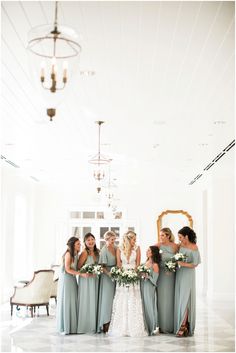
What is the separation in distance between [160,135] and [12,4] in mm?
5825

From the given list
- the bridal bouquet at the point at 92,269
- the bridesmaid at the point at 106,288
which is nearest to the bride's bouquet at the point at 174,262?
the bridesmaid at the point at 106,288

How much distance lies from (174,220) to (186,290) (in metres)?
10.2

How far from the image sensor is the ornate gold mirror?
722 inches

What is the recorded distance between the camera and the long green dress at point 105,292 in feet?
27.3

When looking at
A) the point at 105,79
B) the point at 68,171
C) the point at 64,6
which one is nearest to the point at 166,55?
the point at 105,79

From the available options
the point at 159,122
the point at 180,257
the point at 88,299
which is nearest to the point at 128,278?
the point at 88,299

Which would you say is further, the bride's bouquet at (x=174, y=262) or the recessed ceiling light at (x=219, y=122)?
the recessed ceiling light at (x=219, y=122)

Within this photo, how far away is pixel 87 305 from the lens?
8.33 m

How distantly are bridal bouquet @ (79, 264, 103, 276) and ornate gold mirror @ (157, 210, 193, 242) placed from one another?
33.5 ft

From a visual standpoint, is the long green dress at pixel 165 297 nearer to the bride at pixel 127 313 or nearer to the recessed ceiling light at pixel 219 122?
the bride at pixel 127 313

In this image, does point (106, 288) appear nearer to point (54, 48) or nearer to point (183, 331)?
point (183, 331)

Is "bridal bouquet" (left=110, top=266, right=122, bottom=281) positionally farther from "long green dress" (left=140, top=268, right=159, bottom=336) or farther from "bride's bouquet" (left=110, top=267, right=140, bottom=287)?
"long green dress" (left=140, top=268, right=159, bottom=336)

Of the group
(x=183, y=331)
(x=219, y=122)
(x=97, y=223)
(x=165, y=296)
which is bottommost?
(x=183, y=331)

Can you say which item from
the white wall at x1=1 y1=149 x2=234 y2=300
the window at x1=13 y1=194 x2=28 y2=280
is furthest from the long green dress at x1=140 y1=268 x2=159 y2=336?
the window at x1=13 y1=194 x2=28 y2=280
